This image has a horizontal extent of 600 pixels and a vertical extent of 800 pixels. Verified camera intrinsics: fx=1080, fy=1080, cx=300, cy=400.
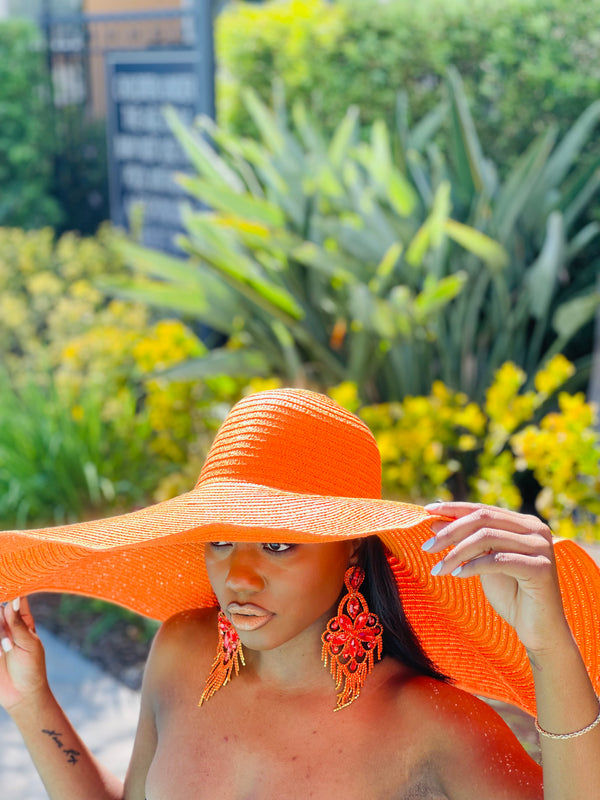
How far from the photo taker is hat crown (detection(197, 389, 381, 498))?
1.33m

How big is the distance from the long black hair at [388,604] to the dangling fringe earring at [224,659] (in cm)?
20

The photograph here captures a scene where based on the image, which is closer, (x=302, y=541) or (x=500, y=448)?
(x=302, y=541)

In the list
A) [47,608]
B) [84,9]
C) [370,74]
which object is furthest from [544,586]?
[84,9]

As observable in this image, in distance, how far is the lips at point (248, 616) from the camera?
1.30 metres

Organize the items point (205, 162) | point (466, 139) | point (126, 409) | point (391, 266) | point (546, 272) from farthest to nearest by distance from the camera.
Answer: point (205, 162)
point (126, 409)
point (466, 139)
point (391, 266)
point (546, 272)

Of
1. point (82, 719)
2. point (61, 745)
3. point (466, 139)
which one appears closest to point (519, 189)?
point (466, 139)

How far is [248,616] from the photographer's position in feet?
4.28

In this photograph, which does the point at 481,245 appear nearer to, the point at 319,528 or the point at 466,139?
the point at 466,139

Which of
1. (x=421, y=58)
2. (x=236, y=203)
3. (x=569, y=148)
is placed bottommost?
(x=236, y=203)

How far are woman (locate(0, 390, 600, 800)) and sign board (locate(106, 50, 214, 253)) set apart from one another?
5077 millimetres

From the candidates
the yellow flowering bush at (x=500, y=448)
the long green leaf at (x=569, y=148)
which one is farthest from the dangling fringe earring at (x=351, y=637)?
the long green leaf at (x=569, y=148)

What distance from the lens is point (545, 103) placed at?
5254 mm

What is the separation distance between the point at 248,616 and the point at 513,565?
1.21ft

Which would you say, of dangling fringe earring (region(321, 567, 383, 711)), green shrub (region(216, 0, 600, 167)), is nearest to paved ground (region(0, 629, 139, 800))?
dangling fringe earring (region(321, 567, 383, 711))
